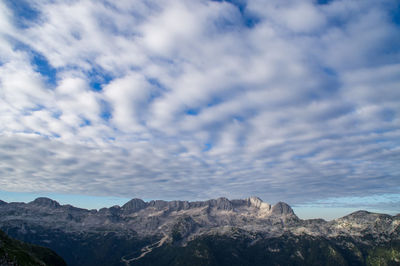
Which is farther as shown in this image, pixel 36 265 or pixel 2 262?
pixel 36 265

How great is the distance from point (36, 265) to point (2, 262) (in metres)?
32.8

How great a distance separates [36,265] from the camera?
158 m

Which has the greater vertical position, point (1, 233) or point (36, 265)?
point (1, 233)

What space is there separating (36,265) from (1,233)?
6674 cm

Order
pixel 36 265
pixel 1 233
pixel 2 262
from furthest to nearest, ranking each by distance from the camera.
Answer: pixel 1 233
pixel 36 265
pixel 2 262

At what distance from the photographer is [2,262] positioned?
5133 inches

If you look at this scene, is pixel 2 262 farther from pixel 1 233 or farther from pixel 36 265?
pixel 1 233


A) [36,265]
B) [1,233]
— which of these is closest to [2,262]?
[36,265]

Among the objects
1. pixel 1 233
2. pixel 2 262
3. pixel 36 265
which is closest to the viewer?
pixel 2 262

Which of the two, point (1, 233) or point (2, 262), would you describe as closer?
point (2, 262)

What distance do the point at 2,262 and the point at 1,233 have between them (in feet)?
284
